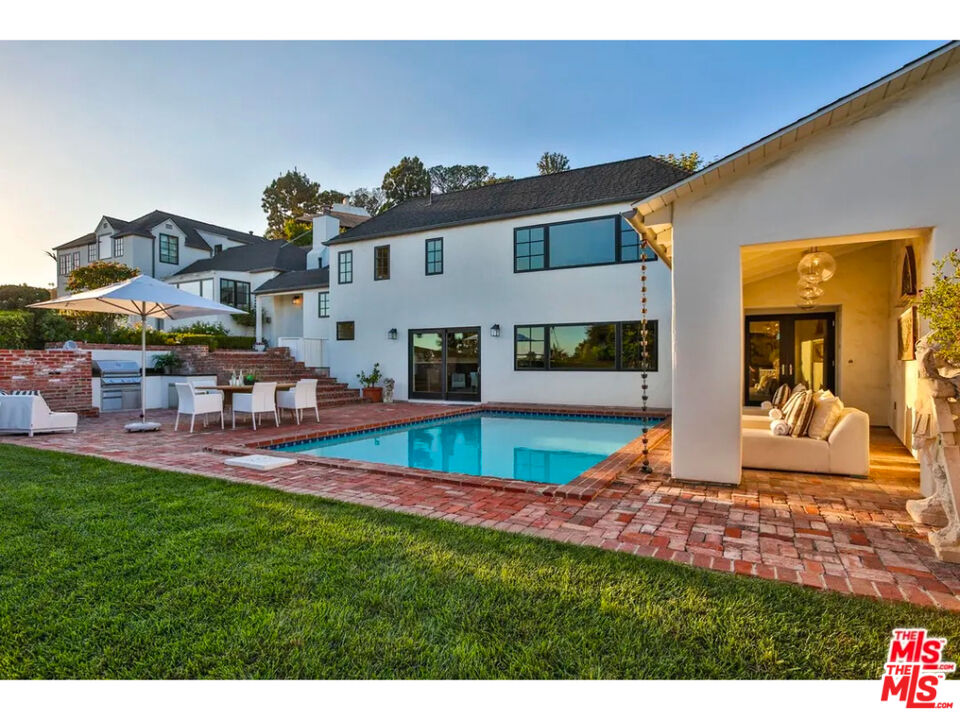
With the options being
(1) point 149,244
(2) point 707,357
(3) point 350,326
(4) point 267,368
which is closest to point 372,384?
(3) point 350,326

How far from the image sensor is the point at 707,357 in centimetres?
522

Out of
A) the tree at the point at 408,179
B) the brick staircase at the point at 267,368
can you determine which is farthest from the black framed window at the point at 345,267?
the tree at the point at 408,179

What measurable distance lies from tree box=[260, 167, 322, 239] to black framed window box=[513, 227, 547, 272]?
3675cm

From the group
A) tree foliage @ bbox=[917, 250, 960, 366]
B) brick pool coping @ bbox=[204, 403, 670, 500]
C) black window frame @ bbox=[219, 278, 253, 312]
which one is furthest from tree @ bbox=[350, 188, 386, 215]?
tree foliage @ bbox=[917, 250, 960, 366]

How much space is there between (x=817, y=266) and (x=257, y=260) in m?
26.4

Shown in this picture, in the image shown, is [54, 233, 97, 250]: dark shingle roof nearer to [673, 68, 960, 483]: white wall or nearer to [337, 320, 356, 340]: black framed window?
[337, 320, 356, 340]: black framed window

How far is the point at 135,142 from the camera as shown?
438 inches

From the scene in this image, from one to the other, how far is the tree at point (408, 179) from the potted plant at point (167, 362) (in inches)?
1171

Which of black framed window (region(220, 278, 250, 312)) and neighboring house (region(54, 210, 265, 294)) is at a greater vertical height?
neighboring house (region(54, 210, 265, 294))

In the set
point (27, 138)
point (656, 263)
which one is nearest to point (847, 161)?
point (656, 263)

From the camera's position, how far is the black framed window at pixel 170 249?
28359 millimetres

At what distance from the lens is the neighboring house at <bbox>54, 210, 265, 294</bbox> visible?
27.7 meters

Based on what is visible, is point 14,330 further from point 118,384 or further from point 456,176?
point 456,176
